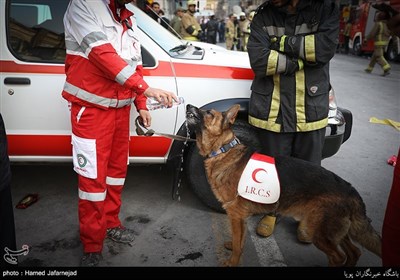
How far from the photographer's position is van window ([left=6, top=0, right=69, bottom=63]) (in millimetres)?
2965

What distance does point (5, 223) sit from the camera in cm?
190

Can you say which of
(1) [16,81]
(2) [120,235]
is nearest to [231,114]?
(2) [120,235]

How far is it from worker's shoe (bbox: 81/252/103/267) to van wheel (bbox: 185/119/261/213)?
1.12m

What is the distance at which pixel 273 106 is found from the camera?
269cm

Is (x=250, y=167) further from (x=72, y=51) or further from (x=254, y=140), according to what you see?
(x=72, y=51)

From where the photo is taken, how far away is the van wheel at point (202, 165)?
3107 mm

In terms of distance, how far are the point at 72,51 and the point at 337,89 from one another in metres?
8.61

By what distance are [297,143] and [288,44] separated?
0.89m

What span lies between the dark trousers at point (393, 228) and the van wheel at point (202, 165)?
1.42 metres

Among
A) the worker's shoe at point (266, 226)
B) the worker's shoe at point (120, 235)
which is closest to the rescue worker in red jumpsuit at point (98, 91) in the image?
the worker's shoe at point (120, 235)

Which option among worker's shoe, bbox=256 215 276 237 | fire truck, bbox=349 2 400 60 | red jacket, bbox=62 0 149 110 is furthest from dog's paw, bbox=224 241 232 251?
fire truck, bbox=349 2 400 60

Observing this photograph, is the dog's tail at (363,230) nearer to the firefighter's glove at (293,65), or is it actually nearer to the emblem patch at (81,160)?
the firefighter's glove at (293,65)

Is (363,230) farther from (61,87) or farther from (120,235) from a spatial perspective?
(61,87)

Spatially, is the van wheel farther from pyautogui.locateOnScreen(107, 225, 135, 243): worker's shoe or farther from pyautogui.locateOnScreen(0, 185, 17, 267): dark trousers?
pyautogui.locateOnScreen(0, 185, 17, 267): dark trousers
